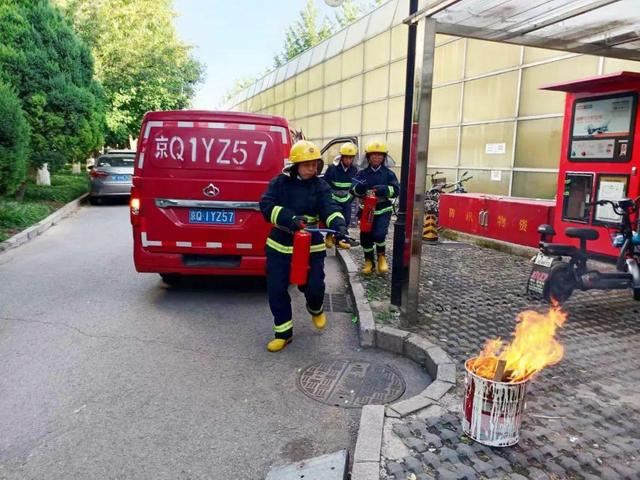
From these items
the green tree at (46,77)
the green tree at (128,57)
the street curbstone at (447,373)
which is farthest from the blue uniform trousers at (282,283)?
the green tree at (128,57)

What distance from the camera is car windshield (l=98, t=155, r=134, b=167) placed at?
49.8 feet

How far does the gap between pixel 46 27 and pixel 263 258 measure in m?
11.5

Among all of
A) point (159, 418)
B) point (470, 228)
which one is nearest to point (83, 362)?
point (159, 418)

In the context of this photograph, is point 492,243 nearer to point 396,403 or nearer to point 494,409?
point 396,403

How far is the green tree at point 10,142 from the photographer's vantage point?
9.41 meters

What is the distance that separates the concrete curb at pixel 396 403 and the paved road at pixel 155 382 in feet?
0.49

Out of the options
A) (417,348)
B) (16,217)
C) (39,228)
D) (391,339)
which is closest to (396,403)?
(417,348)

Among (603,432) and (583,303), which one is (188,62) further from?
(603,432)

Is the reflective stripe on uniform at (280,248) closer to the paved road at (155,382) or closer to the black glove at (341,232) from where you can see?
the black glove at (341,232)

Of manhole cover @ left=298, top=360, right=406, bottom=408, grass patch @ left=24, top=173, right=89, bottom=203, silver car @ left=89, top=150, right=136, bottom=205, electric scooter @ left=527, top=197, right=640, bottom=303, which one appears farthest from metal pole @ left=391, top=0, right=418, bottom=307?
grass patch @ left=24, top=173, right=89, bottom=203

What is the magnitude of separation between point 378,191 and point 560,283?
254 centimetres

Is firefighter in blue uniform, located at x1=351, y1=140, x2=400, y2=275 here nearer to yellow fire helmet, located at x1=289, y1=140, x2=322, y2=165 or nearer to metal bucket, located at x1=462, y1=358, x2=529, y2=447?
yellow fire helmet, located at x1=289, y1=140, x2=322, y2=165

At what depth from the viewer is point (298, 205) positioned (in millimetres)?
4605

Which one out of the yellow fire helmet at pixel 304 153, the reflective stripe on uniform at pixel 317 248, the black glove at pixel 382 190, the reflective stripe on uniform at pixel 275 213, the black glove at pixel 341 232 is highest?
the yellow fire helmet at pixel 304 153
